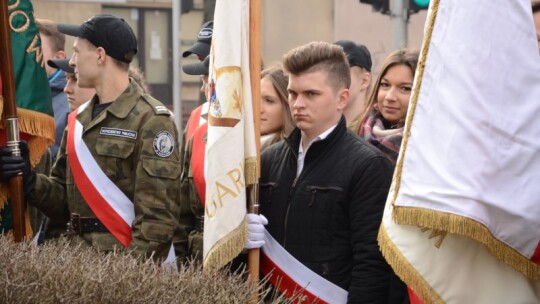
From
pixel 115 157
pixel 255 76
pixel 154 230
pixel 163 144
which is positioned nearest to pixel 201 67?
pixel 163 144

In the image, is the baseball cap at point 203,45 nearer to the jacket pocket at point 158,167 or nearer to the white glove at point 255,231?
the jacket pocket at point 158,167

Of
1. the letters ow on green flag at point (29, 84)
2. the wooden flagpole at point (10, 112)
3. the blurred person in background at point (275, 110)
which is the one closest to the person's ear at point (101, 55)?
the letters ow on green flag at point (29, 84)

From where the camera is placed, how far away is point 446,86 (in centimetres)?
436

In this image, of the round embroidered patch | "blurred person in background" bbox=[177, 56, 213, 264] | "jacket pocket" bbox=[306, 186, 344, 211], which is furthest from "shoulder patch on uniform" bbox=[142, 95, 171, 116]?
"jacket pocket" bbox=[306, 186, 344, 211]

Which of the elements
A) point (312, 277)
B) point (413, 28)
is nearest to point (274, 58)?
point (413, 28)

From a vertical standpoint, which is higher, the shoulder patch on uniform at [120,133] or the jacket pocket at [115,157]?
the shoulder patch on uniform at [120,133]

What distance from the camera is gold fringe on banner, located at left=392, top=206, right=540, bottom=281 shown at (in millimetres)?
4180

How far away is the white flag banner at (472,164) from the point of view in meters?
4.23

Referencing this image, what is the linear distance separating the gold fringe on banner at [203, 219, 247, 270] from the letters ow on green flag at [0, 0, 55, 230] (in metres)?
1.55

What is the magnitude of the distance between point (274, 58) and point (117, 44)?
53.6 ft

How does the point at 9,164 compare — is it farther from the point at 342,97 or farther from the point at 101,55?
the point at 342,97

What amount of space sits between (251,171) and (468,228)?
4.92ft

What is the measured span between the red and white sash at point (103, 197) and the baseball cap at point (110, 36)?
1.93 ft

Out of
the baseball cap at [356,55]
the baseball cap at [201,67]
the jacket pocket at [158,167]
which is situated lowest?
the jacket pocket at [158,167]
